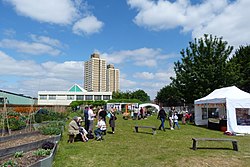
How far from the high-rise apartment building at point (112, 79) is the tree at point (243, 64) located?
3810 inches

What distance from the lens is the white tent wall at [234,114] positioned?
46.3 feet

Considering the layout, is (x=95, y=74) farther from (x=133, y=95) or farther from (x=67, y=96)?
(x=133, y=95)

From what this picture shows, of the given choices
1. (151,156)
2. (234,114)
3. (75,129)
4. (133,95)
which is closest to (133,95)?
(133,95)

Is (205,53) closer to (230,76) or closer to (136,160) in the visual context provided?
(230,76)

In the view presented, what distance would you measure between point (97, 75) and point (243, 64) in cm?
9637

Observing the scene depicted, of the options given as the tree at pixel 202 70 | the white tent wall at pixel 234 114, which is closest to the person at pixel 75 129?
the white tent wall at pixel 234 114

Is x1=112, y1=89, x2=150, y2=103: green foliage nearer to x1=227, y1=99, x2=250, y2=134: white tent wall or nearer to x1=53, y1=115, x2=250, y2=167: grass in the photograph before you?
x1=227, y1=99, x2=250, y2=134: white tent wall

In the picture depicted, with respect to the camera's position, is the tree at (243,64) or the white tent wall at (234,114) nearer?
the white tent wall at (234,114)

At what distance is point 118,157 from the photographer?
744cm

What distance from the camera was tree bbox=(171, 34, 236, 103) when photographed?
25547 mm

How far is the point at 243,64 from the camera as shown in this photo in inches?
1194

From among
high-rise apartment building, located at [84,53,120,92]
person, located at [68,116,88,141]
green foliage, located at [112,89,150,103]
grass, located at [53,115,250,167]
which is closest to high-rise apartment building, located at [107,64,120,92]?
high-rise apartment building, located at [84,53,120,92]

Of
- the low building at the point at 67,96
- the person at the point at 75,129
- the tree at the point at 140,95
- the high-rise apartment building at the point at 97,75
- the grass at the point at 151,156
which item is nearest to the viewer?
the grass at the point at 151,156

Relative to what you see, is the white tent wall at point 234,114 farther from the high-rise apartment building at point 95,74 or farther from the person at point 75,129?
the high-rise apartment building at point 95,74
